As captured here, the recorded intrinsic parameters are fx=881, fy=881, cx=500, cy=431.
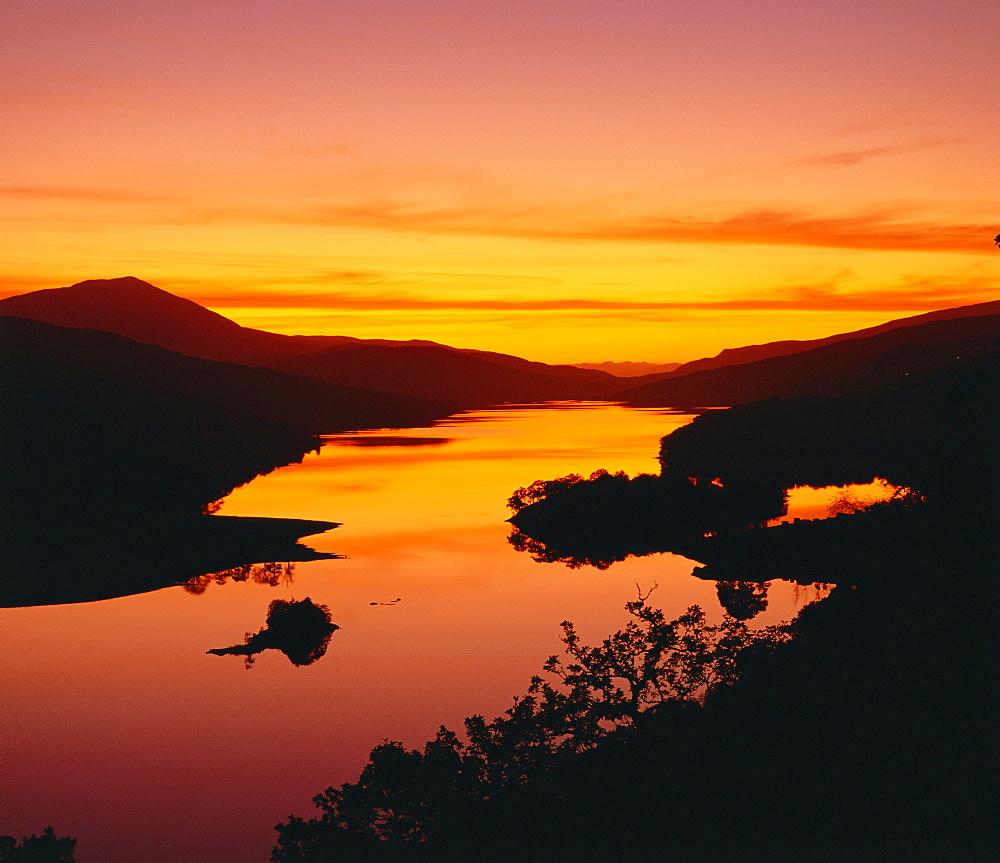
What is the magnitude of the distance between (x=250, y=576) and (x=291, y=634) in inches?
781

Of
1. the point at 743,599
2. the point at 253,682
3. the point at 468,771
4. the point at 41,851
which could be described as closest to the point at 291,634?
the point at 253,682

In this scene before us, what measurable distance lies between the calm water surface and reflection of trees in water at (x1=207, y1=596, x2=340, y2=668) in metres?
1.16

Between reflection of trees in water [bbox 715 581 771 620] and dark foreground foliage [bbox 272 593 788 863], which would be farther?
reflection of trees in water [bbox 715 581 771 620]

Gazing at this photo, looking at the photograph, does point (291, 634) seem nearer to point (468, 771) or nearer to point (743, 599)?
point (743, 599)

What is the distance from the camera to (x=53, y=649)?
56.0 meters

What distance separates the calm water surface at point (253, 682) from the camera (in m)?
35.6

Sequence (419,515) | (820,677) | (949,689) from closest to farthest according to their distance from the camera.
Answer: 1. (949,689)
2. (820,677)
3. (419,515)

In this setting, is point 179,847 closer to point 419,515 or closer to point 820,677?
point 820,677

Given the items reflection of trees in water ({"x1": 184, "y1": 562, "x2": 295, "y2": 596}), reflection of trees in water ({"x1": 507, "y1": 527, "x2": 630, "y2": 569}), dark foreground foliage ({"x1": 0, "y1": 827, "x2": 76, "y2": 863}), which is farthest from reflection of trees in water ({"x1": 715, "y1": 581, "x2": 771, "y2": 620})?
reflection of trees in water ({"x1": 184, "y1": 562, "x2": 295, "y2": 596})

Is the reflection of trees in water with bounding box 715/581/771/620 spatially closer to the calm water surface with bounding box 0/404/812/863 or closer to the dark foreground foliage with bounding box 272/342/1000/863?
the calm water surface with bounding box 0/404/812/863

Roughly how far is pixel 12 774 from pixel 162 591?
3212 centimetres

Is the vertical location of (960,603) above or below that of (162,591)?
above

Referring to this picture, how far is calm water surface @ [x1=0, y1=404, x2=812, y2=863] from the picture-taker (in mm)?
35625

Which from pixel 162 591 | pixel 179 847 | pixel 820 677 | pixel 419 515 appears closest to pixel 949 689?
pixel 820 677
